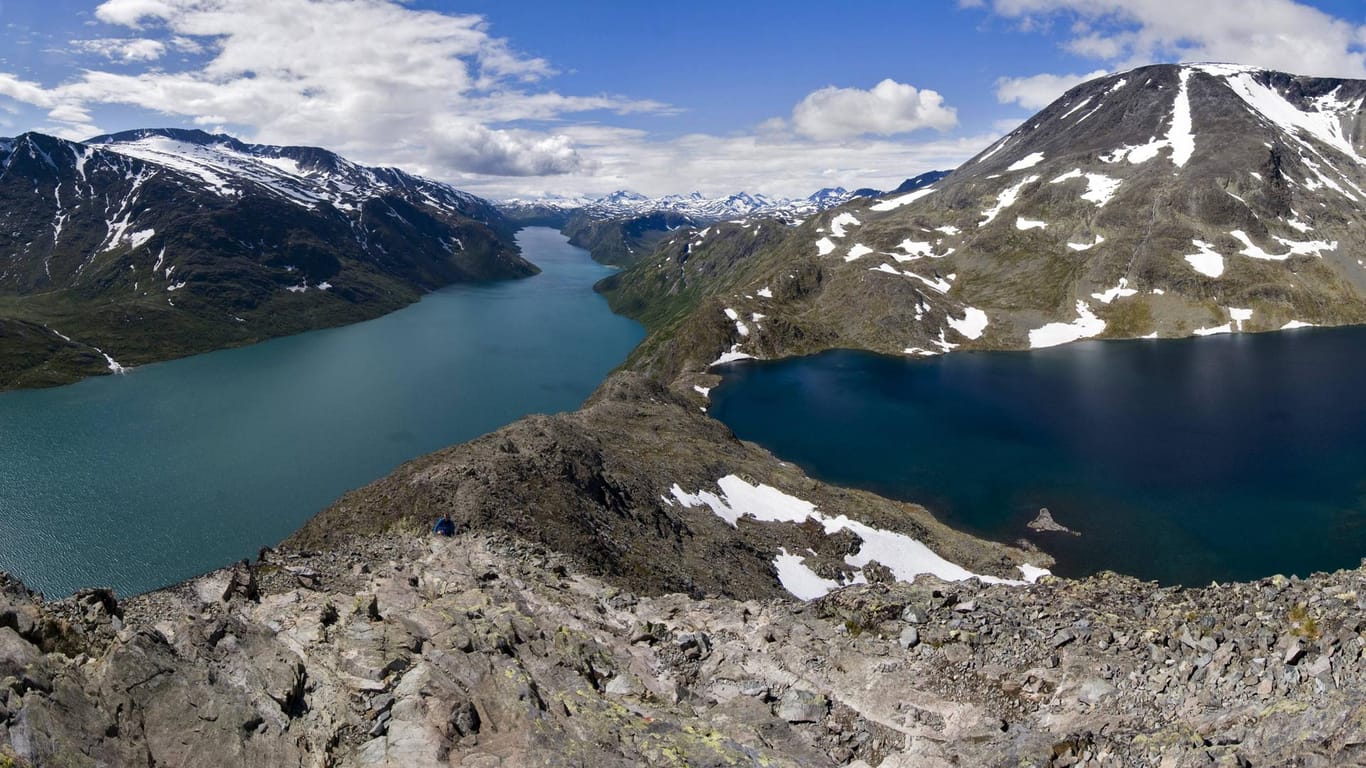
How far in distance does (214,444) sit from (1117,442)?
144634mm

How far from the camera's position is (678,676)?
21578 millimetres

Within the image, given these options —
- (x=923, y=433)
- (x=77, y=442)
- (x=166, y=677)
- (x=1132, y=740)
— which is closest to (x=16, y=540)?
(x=77, y=442)

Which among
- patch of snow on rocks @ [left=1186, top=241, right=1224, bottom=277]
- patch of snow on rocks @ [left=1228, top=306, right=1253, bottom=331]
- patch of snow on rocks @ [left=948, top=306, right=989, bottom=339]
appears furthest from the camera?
patch of snow on rocks @ [left=1186, top=241, right=1224, bottom=277]

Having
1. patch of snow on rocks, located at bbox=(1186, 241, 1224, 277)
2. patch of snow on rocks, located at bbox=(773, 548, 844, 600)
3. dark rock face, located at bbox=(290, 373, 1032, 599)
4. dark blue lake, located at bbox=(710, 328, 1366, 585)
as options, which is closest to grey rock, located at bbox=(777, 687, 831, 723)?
A: dark rock face, located at bbox=(290, 373, 1032, 599)

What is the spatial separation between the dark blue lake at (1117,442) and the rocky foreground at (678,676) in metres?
48.4

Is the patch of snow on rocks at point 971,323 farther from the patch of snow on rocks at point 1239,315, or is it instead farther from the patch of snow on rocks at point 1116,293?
the patch of snow on rocks at point 1239,315

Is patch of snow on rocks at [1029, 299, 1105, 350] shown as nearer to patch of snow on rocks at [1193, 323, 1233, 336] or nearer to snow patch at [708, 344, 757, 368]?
patch of snow on rocks at [1193, 323, 1233, 336]

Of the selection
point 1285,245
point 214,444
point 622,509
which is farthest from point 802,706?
point 1285,245

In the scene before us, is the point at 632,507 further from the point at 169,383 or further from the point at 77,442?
the point at 169,383

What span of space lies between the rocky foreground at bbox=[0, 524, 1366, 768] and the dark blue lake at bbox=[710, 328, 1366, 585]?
48.4 m

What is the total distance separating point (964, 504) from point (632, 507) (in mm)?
47064

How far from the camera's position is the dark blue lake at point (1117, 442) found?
2579 inches

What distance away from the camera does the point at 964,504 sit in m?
77.1

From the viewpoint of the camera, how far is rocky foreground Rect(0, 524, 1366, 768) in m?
14.1
